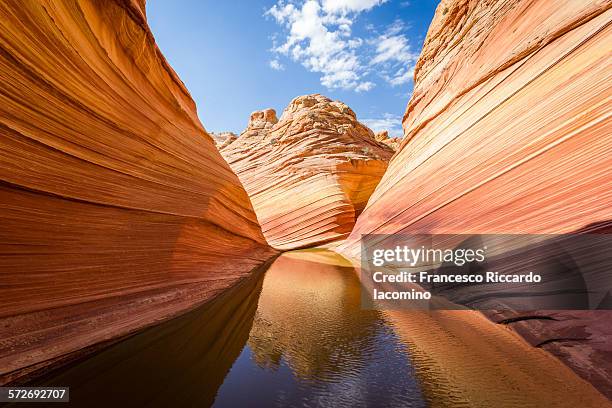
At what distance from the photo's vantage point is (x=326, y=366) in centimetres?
251

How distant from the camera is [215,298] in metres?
4.69

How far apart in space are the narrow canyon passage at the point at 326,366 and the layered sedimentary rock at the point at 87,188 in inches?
15.1

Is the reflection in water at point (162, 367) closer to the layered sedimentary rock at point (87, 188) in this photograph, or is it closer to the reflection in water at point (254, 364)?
the reflection in water at point (254, 364)

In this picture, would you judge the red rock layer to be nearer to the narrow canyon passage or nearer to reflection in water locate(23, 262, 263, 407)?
the narrow canyon passage

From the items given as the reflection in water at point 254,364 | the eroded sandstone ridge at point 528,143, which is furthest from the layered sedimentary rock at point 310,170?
the reflection in water at point 254,364

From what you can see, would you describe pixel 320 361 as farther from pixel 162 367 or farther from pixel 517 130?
pixel 517 130

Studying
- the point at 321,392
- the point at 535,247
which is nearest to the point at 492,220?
the point at 535,247

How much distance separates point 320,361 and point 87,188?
9.17 ft

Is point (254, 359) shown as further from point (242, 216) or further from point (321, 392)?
point (242, 216)

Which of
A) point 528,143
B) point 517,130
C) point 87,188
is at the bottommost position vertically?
point 87,188

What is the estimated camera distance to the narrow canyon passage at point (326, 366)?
6.72ft

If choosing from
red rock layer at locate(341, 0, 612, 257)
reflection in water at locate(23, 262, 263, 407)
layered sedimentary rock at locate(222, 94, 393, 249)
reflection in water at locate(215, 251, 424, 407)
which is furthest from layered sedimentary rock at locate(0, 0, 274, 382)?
layered sedimentary rock at locate(222, 94, 393, 249)

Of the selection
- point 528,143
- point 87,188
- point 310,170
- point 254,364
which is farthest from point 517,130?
point 310,170

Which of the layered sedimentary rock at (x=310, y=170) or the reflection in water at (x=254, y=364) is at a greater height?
the layered sedimentary rock at (x=310, y=170)
